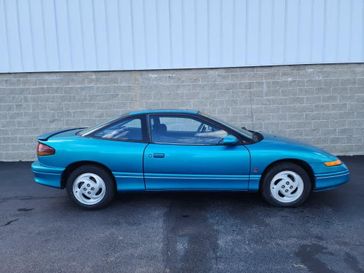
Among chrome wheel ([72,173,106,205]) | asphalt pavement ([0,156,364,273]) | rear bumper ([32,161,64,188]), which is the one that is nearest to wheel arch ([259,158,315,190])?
asphalt pavement ([0,156,364,273])

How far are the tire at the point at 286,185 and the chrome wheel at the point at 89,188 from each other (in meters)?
2.22

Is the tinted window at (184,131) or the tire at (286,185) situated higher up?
the tinted window at (184,131)

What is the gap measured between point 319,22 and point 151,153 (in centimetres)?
523

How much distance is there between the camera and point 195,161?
14.9 ft

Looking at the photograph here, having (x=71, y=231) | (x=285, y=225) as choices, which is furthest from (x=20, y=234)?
(x=285, y=225)

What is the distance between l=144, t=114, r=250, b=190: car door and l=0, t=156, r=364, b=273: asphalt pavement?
0.39 m

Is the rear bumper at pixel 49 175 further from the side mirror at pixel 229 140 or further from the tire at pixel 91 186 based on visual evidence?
the side mirror at pixel 229 140

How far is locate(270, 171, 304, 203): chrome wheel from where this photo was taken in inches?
181

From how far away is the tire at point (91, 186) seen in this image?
4.65 meters

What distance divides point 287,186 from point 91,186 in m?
2.66

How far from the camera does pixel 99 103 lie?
7754 mm

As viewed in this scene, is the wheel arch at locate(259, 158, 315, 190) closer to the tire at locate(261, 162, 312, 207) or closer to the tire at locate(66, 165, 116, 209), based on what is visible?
the tire at locate(261, 162, 312, 207)

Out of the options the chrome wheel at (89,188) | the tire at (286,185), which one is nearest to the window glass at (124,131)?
the chrome wheel at (89,188)

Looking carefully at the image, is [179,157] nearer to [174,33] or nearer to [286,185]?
[286,185]
